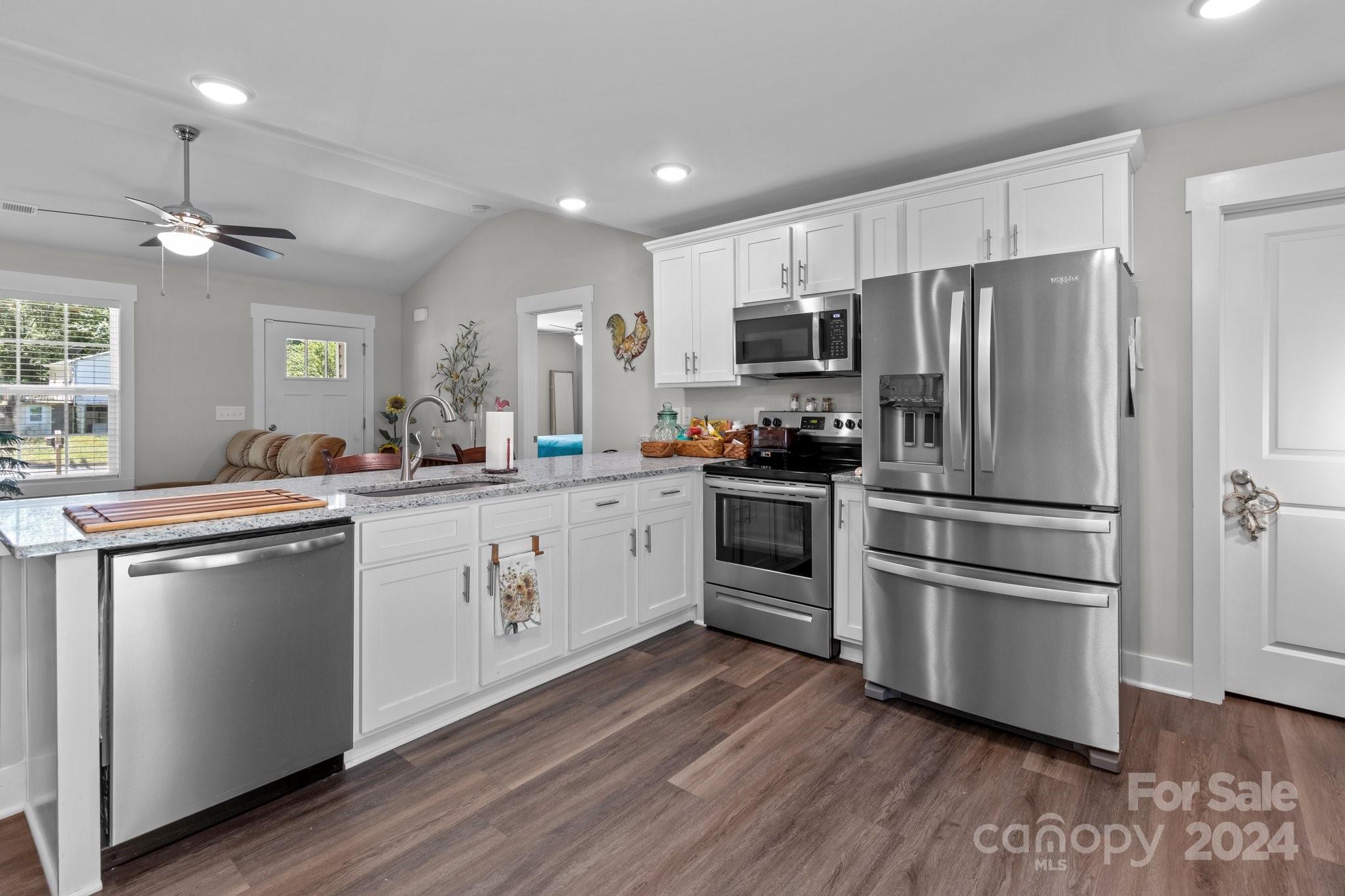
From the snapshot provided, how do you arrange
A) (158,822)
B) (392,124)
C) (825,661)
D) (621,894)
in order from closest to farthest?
(621,894), (158,822), (392,124), (825,661)

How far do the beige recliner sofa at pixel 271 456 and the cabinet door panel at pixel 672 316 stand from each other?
245cm

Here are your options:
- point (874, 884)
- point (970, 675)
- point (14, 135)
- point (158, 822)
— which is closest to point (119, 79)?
point (158, 822)

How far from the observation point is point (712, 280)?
12.6 ft

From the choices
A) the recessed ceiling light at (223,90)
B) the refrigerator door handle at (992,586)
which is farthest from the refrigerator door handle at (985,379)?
the recessed ceiling light at (223,90)

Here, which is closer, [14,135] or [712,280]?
[712,280]

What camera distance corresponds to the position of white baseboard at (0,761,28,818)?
1.88 m

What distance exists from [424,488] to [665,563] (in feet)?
4.25

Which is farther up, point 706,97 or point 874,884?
point 706,97

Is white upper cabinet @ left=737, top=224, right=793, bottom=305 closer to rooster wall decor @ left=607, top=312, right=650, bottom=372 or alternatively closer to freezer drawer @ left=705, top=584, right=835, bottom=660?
rooster wall decor @ left=607, top=312, right=650, bottom=372

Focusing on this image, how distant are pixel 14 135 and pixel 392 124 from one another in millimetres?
3298

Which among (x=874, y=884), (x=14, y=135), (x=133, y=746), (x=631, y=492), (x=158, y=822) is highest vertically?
(x=14, y=135)

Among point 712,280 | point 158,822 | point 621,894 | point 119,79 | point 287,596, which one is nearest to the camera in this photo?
point 621,894

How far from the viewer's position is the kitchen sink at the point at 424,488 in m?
2.38

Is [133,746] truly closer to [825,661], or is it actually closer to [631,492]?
[631,492]
